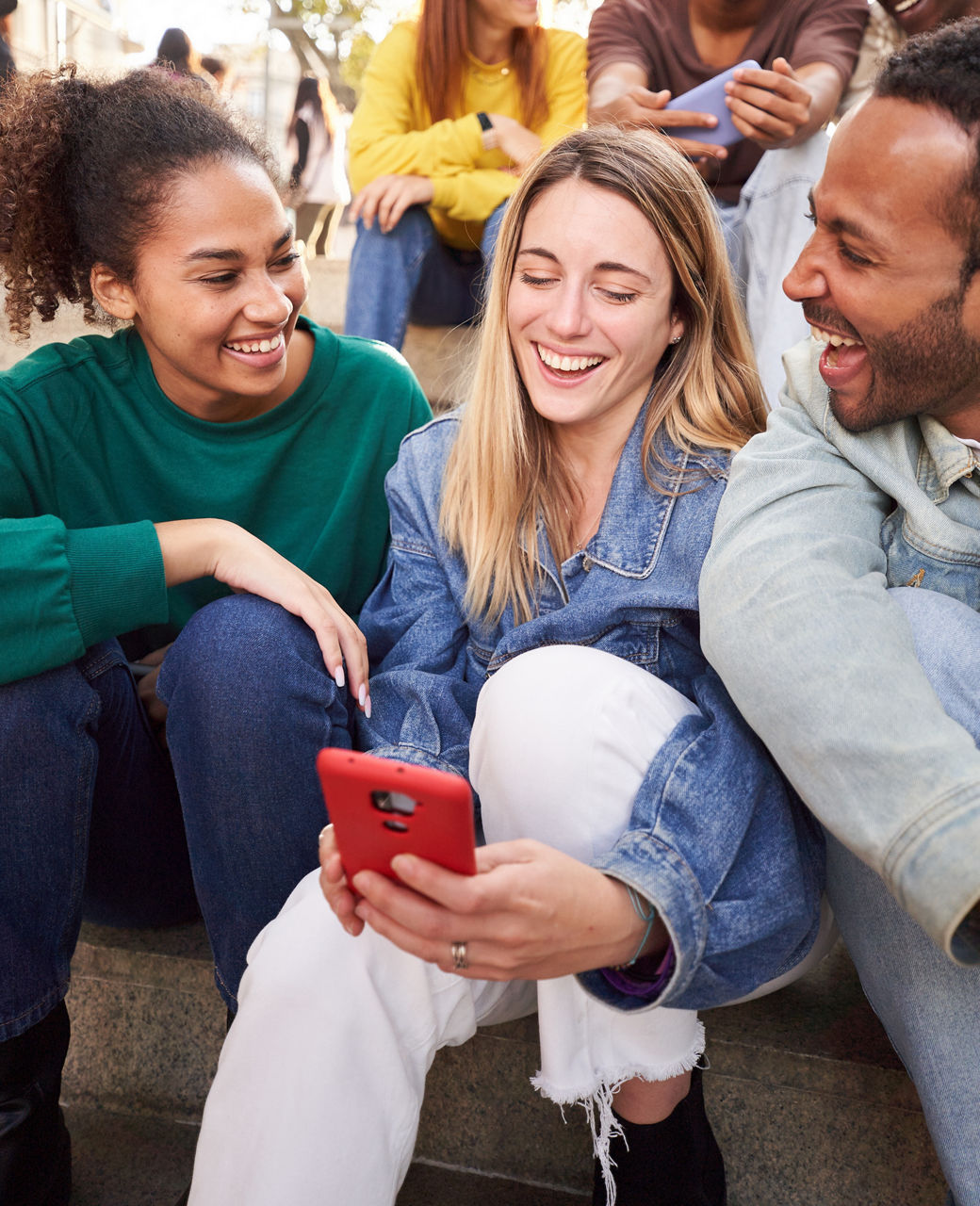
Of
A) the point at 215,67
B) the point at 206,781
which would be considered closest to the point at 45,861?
the point at 206,781

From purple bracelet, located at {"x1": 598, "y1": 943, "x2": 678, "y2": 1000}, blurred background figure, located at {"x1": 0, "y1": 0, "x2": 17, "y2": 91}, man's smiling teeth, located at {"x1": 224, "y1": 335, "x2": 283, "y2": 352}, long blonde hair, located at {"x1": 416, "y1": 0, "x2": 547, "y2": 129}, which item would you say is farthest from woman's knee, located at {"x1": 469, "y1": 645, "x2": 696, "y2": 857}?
blurred background figure, located at {"x1": 0, "y1": 0, "x2": 17, "y2": 91}

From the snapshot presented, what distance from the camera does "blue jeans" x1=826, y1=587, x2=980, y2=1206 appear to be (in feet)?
2.80

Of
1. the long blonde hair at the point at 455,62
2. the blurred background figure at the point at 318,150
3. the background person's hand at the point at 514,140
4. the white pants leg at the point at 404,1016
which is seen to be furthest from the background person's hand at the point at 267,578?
the blurred background figure at the point at 318,150

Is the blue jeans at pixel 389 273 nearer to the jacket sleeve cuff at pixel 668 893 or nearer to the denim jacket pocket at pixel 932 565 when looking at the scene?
the denim jacket pocket at pixel 932 565

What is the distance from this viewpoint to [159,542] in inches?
49.4

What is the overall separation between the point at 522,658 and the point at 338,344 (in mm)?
749

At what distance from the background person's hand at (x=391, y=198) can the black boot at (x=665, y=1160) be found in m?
1.78

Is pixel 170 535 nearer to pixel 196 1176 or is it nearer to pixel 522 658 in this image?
pixel 522 658

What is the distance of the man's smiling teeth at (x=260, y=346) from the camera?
1452 millimetres

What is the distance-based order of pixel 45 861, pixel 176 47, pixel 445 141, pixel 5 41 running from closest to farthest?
pixel 45 861 → pixel 445 141 → pixel 5 41 → pixel 176 47

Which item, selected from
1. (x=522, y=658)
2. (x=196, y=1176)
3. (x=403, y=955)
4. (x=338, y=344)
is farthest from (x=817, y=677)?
(x=338, y=344)

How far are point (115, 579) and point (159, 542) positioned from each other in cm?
8

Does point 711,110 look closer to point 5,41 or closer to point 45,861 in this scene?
point 45,861

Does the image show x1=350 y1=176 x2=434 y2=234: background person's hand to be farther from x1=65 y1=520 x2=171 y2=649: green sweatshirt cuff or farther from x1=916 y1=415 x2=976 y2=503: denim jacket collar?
x1=916 y1=415 x2=976 y2=503: denim jacket collar
